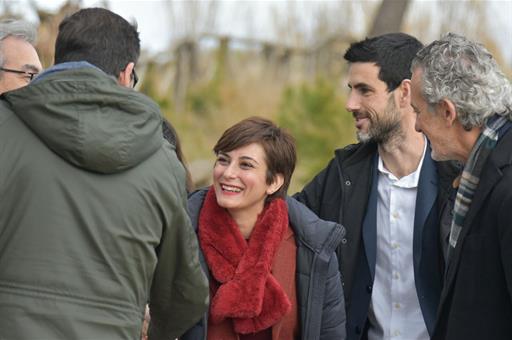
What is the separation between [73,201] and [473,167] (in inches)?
55.3

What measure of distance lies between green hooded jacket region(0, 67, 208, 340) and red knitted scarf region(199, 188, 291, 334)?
3.12 ft

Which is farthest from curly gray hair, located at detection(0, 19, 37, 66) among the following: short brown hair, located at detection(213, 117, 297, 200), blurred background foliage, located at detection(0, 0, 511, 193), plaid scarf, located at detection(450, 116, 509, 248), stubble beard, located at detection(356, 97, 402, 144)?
blurred background foliage, located at detection(0, 0, 511, 193)

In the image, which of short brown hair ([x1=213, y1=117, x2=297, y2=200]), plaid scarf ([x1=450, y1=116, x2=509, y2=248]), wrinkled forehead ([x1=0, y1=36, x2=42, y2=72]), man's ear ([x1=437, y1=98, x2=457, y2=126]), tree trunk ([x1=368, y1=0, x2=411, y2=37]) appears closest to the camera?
A: plaid scarf ([x1=450, y1=116, x2=509, y2=248])

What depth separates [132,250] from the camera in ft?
8.25

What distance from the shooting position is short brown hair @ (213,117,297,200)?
3.66m

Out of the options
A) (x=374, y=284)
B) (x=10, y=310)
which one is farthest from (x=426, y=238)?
(x=10, y=310)

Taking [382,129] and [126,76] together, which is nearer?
[126,76]

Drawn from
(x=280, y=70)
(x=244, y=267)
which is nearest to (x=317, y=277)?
(x=244, y=267)

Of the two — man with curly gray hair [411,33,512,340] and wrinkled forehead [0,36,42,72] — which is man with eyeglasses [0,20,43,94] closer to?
wrinkled forehead [0,36,42,72]

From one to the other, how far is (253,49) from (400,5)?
972cm

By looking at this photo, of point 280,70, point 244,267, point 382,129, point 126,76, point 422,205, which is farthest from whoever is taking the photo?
point 280,70

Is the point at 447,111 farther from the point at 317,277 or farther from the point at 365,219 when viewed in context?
the point at 365,219

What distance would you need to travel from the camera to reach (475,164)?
2908 mm

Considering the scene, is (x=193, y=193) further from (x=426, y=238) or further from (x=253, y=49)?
(x=253, y=49)
